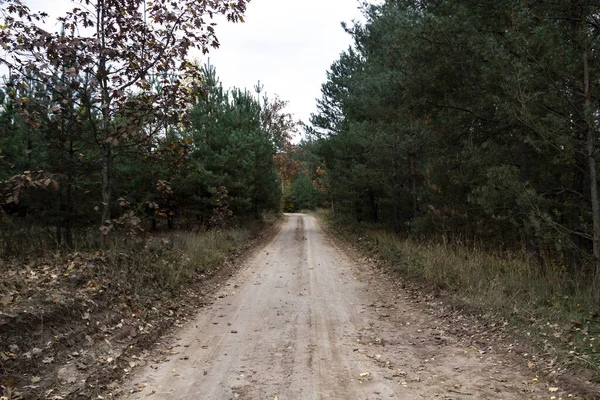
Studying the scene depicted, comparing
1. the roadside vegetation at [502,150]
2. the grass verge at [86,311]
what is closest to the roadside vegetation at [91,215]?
the grass verge at [86,311]

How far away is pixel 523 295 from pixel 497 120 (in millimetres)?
4331

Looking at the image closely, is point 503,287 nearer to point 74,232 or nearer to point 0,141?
point 74,232

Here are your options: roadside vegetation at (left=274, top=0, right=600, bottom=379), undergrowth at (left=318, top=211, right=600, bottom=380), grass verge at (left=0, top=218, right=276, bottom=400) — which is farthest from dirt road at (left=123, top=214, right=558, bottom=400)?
roadside vegetation at (left=274, top=0, right=600, bottom=379)

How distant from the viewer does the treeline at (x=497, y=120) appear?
23.6ft

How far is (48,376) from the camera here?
14.9 feet

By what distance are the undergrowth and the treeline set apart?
0.35 meters

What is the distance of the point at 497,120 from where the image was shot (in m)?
9.75

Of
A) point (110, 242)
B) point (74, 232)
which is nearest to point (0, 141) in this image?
point (74, 232)

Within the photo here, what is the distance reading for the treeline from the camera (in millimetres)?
7184

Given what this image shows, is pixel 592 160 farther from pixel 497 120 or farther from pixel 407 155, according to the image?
pixel 407 155

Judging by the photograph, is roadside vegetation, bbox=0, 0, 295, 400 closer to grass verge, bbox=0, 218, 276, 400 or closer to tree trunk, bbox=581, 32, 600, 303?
grass verge, bbox=0, 218, 276, 400

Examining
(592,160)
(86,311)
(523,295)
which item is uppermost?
(592,160)

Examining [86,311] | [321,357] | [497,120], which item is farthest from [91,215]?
[497,120]

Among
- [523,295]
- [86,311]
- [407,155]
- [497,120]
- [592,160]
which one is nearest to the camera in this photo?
[86,311]
